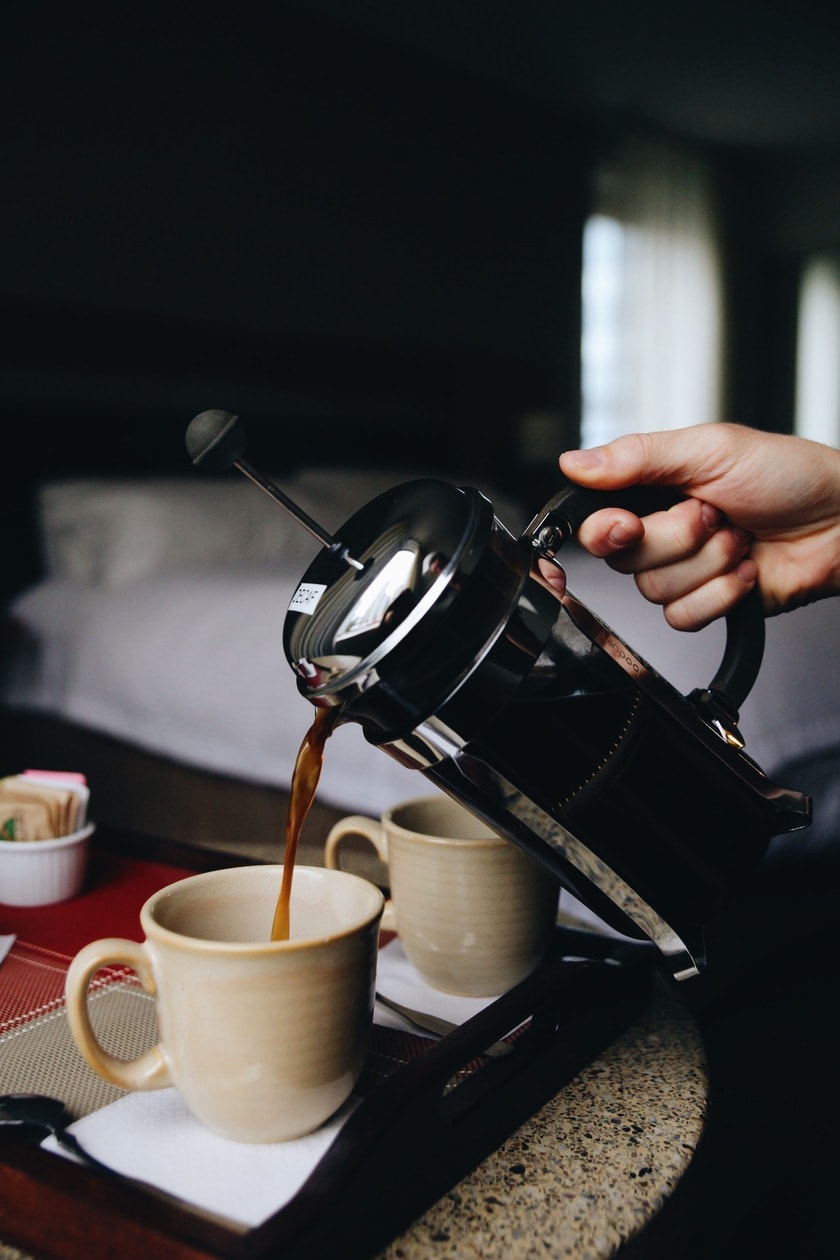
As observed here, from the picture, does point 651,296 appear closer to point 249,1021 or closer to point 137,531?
point 137,531

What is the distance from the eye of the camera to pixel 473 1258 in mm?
365

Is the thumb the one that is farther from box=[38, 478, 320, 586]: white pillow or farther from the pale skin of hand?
box=[38, 478, 320, 586]: white pillow

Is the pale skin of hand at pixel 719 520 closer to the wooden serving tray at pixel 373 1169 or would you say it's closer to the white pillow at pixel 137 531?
the wooden serving tray at pixel 373 1169

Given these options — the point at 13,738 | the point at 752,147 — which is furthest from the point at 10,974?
the point at 752,147

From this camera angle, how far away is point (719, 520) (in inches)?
26.7

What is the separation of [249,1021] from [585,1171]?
0.50 ft

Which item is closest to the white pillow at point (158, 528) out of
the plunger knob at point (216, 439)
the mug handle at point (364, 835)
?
the mug handle at point (364, 835)

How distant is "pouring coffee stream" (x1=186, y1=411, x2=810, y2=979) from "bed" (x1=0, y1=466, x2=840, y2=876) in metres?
0.41

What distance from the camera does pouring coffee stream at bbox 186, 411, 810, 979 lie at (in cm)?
40

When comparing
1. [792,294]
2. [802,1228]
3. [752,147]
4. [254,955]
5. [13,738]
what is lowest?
[802,1228]

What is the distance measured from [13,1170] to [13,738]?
5.14 ft

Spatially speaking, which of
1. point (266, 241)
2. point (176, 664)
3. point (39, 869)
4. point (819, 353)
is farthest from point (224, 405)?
point (819, 353)

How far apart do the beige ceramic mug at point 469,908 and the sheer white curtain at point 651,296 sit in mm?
2857

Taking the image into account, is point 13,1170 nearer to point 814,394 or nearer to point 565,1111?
point 565,1111
